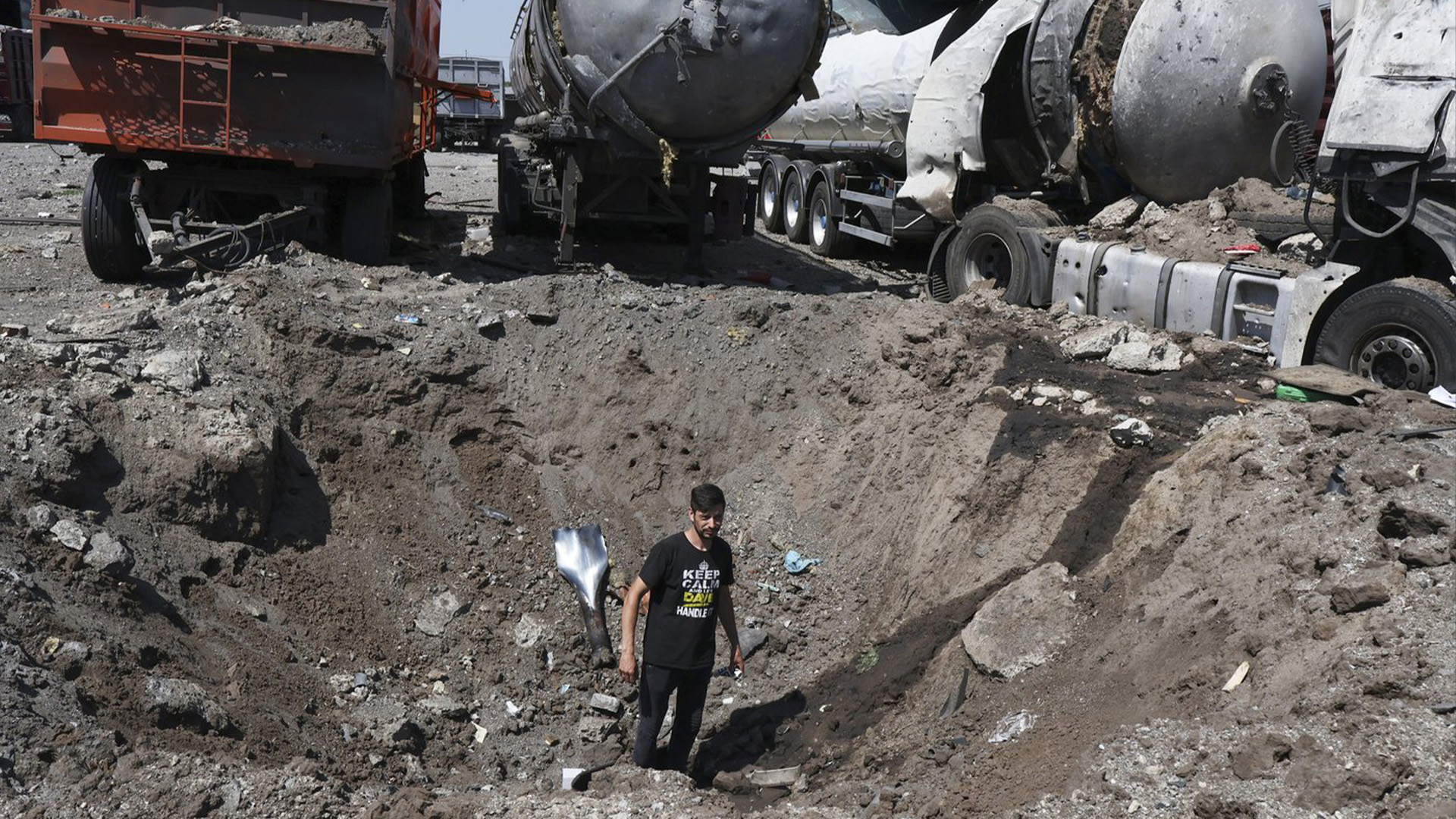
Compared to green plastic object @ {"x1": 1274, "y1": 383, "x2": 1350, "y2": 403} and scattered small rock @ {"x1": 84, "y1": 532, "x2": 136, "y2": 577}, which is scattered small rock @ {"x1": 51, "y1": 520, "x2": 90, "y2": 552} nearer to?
scattered small rock @ {"x1": 84, "y1": 532, "x2": 136, "y2": 577}

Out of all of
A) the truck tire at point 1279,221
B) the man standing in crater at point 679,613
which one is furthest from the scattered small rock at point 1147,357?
the man standing in crater at point 679,613

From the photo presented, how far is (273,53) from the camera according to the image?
922 centimetres

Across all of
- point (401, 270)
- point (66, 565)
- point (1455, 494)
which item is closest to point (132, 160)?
point (401, 270)

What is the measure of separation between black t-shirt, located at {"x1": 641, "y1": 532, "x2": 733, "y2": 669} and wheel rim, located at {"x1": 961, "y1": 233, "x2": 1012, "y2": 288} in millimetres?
6280

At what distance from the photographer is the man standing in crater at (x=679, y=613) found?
499cm

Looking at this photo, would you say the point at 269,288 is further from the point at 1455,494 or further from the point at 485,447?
the point at 1455,494

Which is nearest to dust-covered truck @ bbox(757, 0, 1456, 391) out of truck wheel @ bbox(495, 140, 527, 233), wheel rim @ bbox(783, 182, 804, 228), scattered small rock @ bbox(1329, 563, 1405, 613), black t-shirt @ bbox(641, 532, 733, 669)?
wheel rim @ bbox(783, 182, 804, 228)

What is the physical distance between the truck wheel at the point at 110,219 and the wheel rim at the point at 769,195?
9198 millimetres

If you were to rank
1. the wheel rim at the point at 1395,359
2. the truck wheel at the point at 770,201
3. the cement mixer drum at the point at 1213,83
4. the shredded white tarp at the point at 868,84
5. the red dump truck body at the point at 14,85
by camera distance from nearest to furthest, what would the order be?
the wheel rim at the point at 1395,359 → the cement mixer drum at the point at 1213,83 → the shredded white tarp at the point at 868,84 → the truck wheel at the point at 770,201 → the red dump truck body at the point at 14,85

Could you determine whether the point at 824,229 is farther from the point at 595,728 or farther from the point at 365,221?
the point at 595,728

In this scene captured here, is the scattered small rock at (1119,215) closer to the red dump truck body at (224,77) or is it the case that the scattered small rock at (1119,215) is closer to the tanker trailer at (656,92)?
the tanker trailer at (656,92)

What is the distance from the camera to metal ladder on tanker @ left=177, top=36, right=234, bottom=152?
9070 millimetres

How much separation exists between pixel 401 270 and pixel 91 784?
630cm

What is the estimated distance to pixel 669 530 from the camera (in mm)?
7465
